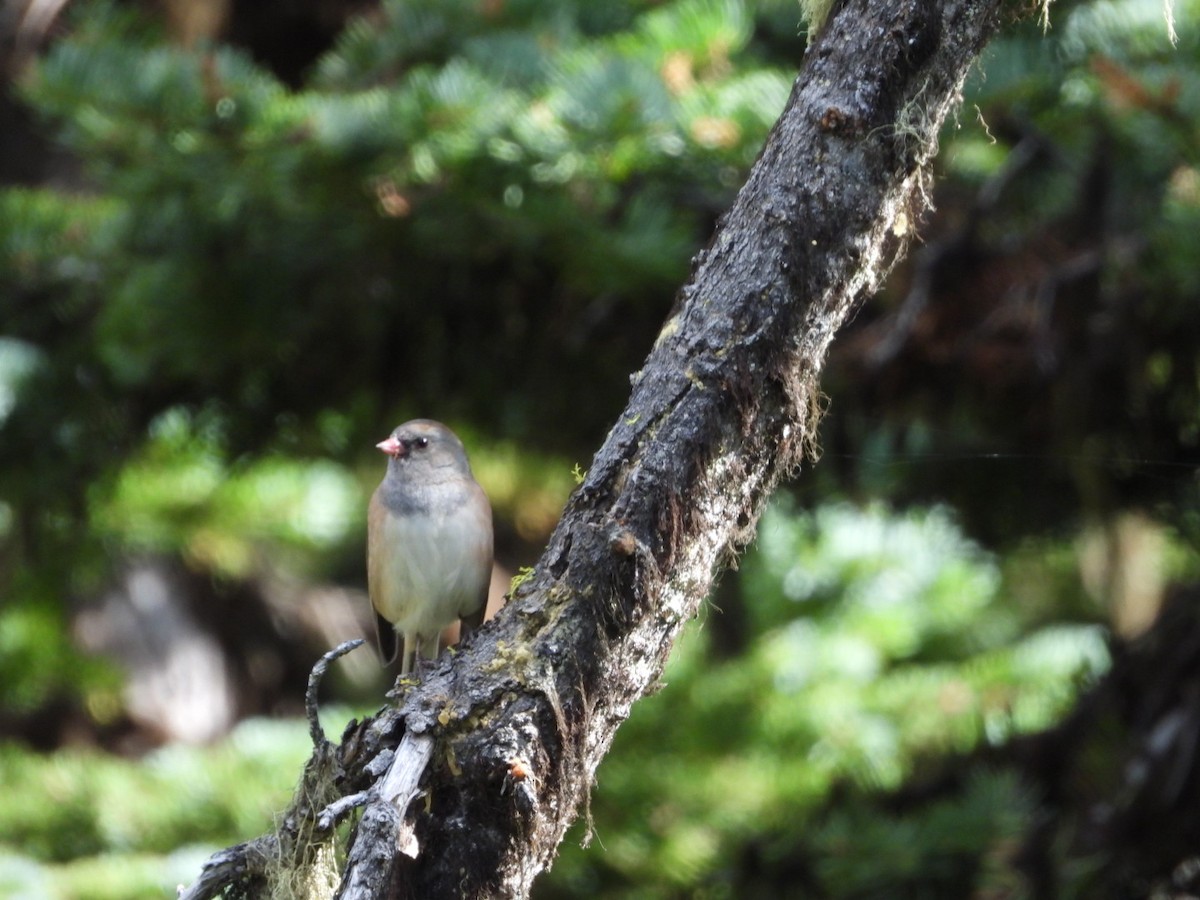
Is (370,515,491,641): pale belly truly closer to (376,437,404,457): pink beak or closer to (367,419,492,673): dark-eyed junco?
(367,419,492,673): dark-eyed junco

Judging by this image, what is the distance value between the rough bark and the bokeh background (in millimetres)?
1234

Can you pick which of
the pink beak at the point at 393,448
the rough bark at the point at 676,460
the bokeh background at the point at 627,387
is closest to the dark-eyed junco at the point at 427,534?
the pink beak at the point at 393,448

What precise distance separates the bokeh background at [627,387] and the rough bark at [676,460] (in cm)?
123

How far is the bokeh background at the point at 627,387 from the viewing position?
285 cm

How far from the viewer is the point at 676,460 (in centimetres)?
142

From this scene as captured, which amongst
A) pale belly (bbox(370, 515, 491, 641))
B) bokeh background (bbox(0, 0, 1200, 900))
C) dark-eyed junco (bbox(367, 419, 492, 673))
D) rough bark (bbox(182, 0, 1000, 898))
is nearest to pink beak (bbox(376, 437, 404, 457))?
dark-eyed junco (bbox(367, 419, 492, 673))

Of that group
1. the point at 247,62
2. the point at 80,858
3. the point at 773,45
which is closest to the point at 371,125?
the point at 247,62

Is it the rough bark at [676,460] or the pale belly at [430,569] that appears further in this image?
the pale belly at [430,569]

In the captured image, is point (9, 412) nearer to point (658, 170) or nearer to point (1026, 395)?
point (658, 170)

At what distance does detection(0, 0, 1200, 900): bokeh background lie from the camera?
9.36 ft

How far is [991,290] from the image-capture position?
3.45 m

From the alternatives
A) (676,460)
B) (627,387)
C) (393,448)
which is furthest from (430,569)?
(676,460)

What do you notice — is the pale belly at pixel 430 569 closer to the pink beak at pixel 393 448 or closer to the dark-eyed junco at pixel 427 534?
the dark-eyed junco at pixel 427 534

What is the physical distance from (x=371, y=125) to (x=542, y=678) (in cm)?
170
